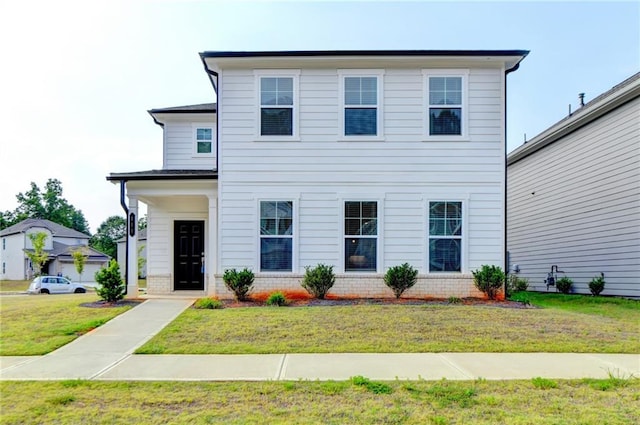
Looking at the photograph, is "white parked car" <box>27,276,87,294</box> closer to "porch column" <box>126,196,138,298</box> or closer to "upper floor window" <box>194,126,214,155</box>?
"porch column" <box>126,196,138,298</box>

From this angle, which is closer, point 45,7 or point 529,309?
point 45,7

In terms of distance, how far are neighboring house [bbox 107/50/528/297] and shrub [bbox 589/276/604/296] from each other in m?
4.41

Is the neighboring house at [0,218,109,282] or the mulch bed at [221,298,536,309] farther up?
the mulch bed at [221,298,536,309]

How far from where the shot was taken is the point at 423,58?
35.7ft

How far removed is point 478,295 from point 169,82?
13.1m

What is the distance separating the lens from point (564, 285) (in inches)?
576

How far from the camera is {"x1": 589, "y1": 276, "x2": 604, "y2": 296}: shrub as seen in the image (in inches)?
509

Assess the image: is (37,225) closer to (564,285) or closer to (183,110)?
(183,110)

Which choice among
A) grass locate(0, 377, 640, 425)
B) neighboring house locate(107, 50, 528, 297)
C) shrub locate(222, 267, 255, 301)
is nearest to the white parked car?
neighboring house locate(107, 50, 528, 297)

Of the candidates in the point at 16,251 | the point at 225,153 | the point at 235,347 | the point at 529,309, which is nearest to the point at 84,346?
the point at 235,347

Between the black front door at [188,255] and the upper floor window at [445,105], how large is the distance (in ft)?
24.1

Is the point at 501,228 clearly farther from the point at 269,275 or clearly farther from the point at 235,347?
the point at 235,347

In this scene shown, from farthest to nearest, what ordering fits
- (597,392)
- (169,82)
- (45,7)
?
(169,82) → (45,7) → (597,392)

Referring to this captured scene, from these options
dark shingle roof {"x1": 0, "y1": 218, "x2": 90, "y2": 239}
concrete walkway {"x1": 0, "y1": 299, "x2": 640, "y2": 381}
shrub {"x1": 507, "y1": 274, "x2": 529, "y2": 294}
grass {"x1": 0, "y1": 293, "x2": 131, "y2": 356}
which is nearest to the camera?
concrete walkway {"x1": 0, "y1": 299, "x2": 640, "y2": 381}
